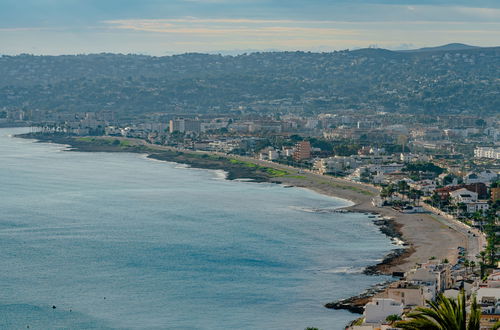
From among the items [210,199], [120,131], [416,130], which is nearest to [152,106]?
[120,131]

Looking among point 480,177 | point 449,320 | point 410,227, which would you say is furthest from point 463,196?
point 449,320

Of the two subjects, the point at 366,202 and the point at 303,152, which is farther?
the point at 303,152

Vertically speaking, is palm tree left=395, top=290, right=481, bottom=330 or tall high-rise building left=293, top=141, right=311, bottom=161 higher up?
palm tree left=395, top=290, right=481, bottom=330

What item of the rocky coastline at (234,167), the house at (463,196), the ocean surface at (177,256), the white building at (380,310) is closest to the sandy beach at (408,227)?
the rocky coastline at (234,167)

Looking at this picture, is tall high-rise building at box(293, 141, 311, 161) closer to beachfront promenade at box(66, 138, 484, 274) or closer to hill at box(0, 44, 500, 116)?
beachfront promenade at box(66, 138, 484, 274)

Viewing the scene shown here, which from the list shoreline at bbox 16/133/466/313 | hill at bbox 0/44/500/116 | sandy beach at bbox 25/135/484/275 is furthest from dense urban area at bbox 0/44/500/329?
shoreline at bbox 16/133/466/313

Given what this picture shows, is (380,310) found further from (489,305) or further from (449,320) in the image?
(449,320)

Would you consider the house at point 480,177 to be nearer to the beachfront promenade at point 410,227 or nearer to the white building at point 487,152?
the beachfront promenade at point 410,227
